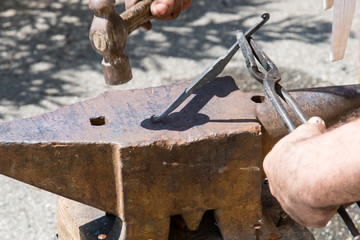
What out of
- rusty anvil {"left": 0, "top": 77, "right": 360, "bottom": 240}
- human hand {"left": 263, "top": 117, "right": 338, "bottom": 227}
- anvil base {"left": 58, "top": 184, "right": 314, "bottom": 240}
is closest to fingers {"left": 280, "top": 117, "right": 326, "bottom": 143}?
human hand {"left": 263, "top": 117, "right": 338, "bottom": 227}

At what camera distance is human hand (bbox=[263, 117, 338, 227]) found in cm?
138

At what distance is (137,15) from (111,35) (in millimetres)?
248

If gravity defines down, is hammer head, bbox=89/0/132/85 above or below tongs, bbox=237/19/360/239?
above

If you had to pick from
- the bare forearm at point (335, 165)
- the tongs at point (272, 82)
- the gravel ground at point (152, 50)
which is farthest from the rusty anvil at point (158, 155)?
the gravel ground at point (152, 50)

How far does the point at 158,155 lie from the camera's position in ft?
5.88

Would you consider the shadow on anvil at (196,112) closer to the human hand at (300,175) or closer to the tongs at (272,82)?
the tongs at (272,82)

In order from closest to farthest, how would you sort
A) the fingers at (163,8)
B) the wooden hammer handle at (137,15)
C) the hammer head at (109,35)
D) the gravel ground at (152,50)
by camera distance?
the hammer head at (109,35), the wooden hammer handle at (137,15), the fingers at (163,8), the gravel ground at (152,50)

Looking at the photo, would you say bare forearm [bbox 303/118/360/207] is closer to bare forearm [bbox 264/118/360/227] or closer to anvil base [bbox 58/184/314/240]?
bare forearm [bbox 264/118/360/227]

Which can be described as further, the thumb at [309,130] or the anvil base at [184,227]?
the anvil base at [184,227]

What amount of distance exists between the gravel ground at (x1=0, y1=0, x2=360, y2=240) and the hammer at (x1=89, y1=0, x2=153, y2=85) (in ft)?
5.46

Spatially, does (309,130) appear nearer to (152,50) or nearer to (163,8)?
(163,8)

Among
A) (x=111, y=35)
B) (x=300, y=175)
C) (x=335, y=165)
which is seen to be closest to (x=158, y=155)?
(x=111, y=35)

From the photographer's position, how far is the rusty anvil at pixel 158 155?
1.78 meters

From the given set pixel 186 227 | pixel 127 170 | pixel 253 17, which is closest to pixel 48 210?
pixel 186 227
